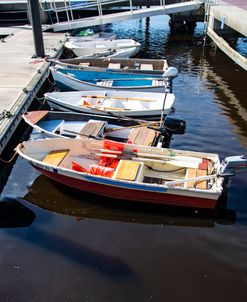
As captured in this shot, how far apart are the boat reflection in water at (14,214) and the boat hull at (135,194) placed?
1.21 metres

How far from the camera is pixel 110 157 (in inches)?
398

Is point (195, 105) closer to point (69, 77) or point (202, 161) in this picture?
point (69, 77)

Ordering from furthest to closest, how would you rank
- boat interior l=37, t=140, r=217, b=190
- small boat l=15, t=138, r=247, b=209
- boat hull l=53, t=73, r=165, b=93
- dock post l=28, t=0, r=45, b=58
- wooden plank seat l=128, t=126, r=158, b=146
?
1. dock post l=28, t=0, r=45, b=58
2. boat hull l=53, t=73, r=165, b=93
3. wooden plank seat l=128, t=126, r=158, b=146
4. boat interior l=37, t=140, r=217, b=190
5. small boat l=15, t=138, r=247, b=209

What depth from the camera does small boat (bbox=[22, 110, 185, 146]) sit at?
11.4m

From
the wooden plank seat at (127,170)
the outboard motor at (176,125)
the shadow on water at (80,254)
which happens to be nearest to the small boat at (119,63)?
the outboard motor at (176,125)

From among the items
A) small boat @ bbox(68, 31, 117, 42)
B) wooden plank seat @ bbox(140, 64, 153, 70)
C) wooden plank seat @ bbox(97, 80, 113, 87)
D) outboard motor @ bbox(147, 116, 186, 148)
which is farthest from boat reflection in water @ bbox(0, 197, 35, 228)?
small boat @ bbox(68, 31, 117, 42)

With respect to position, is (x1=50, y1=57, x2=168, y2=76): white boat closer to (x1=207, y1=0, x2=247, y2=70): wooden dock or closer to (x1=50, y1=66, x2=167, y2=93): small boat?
(x1=50, y1=66, x2=167, y2=93): small boat

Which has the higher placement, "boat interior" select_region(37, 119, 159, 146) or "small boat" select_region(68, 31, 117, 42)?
"boat interior" select_region(37, 119, 159, 146)

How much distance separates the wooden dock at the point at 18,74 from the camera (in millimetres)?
12430

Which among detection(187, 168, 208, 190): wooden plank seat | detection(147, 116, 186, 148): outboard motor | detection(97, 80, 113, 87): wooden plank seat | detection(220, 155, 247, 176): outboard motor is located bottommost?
detection(147, 116, 186, 148): outboard motor

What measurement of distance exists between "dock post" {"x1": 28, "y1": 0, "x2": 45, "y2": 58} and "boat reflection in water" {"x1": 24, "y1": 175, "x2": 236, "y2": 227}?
11807 millimetres

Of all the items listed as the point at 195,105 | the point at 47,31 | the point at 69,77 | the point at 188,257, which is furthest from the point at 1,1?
the point at 188,257

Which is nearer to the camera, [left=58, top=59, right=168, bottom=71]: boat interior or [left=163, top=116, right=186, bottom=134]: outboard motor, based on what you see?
[left=163, top=116, right=186, bottom=134]: outboard motor

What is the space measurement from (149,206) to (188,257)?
1.96 meters
